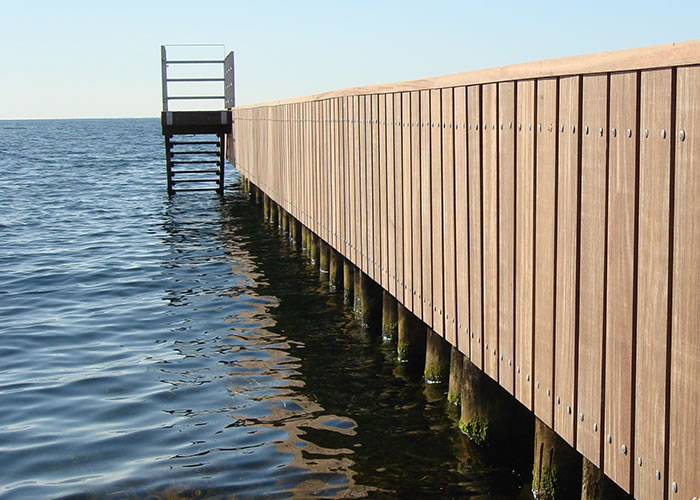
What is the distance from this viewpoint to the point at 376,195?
7.39 meters

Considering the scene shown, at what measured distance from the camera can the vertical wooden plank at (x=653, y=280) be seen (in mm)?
3051

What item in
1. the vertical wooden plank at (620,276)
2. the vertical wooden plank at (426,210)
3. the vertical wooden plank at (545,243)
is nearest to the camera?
the vertical wooden plank at (620,276)

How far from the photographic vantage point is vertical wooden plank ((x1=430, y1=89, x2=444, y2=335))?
5.62 meters

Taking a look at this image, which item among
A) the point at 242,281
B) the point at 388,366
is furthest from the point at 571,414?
the point at 242,281

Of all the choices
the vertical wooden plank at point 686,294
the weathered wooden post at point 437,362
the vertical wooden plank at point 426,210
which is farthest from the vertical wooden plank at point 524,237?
the weathered wooden post at point 437,362

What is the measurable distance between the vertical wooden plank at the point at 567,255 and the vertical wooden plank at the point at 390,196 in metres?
2.96

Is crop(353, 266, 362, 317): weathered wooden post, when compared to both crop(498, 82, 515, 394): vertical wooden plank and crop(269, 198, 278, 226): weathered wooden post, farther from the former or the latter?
crop(269, 198, 278, 226): weathered wooden post

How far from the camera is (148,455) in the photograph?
595 centimetres

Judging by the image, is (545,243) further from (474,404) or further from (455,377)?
(455,377)

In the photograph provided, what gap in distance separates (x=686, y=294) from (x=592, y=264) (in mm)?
625

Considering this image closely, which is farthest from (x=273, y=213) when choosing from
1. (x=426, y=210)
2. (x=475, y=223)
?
(x=475, y=223)

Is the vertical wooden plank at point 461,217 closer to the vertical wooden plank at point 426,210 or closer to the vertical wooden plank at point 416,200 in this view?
the vertical wooden plank at point 426,210

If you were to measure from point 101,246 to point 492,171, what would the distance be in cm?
1313

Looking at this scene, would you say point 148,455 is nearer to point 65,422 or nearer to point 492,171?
point 65,422
